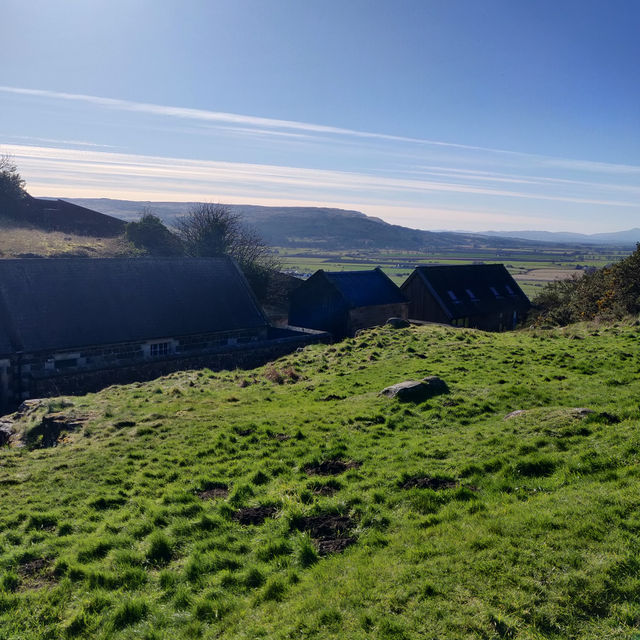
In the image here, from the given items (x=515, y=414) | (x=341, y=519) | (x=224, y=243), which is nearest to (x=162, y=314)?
(x=224, y=243)

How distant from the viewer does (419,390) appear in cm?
1739

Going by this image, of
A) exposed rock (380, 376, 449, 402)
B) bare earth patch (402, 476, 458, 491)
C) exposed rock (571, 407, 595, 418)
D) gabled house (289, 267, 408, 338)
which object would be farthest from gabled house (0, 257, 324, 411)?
exposed rock (571, 407, 595, 418)

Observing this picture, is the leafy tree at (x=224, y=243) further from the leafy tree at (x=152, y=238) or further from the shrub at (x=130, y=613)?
the shrub at (x=130, y=613)

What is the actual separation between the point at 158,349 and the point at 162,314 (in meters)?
2.48

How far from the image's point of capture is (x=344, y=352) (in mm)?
27875

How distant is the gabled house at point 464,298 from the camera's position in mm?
47562

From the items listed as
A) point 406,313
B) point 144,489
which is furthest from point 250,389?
point 406,313

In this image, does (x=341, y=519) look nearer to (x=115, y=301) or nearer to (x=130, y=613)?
→ (x=130, y=613)

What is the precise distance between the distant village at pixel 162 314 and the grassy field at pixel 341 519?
12119 millimetres

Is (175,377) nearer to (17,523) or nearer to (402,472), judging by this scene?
(17,523)

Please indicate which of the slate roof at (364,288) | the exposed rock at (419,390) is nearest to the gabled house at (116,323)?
the slate roof at (364,288)

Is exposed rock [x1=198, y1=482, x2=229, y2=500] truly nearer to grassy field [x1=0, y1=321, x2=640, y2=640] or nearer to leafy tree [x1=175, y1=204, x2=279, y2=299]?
grassy field [x1=0, y1=321, x2=640, y2=640]

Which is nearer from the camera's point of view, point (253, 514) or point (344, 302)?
point (253, 514)

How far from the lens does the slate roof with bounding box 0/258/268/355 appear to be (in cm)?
2970
